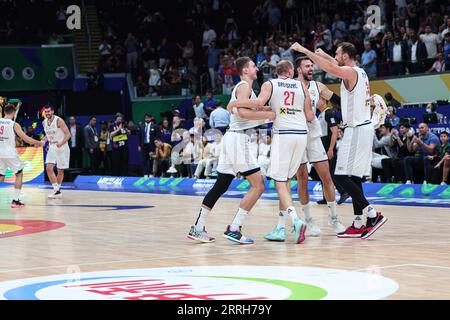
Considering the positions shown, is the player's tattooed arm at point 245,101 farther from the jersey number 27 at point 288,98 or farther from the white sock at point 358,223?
the white sock at point 358,223

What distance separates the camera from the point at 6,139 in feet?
56.2

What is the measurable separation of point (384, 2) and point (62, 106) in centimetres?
1135

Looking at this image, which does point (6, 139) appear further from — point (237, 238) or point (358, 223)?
point (358, 223)

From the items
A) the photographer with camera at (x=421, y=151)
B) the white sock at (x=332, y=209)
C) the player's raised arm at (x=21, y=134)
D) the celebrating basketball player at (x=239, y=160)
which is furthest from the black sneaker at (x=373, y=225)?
the player's raised arm at (x=21, y=134)

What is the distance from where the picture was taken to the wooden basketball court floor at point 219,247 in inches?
318

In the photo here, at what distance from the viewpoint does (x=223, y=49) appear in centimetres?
3083

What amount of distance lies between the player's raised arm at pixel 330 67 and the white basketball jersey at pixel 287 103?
1.35ft

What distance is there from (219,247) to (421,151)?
31.4 feet

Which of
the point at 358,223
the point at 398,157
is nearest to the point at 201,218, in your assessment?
the point at 358,223

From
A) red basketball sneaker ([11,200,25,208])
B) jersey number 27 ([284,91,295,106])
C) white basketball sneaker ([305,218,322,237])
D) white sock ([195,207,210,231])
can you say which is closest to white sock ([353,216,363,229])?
white basketball sneaker ([305,218,322,237])

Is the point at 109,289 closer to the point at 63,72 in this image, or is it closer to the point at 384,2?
the point at 384,2

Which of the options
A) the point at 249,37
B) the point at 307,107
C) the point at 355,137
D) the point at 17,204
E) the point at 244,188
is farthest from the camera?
the point at 249,37

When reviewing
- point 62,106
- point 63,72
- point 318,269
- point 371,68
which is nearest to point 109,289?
point 318,269

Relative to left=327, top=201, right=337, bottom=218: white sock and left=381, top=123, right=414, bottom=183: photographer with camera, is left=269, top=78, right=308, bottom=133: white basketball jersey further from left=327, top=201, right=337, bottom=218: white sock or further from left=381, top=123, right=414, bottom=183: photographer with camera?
left=381, top=123, right=414, bottom=183: photographer with camera
